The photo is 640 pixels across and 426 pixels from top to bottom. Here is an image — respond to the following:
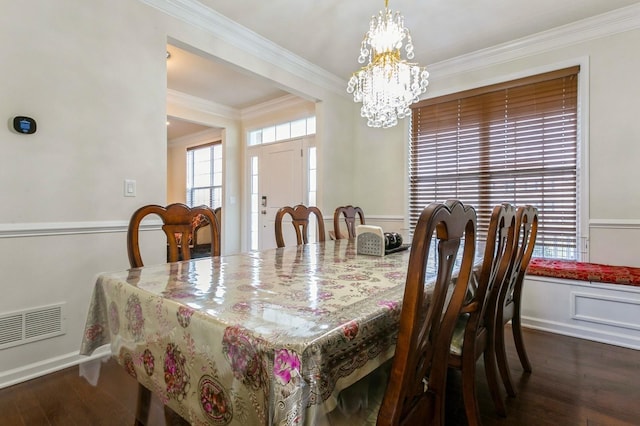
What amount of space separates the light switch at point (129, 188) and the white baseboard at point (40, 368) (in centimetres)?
107

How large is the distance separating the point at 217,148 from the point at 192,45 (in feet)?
11.2

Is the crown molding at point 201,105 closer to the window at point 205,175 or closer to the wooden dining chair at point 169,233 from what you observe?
the window at point 205,175

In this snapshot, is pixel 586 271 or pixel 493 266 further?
pixel 586 271

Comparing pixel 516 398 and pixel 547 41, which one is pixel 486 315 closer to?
pixel 516 398

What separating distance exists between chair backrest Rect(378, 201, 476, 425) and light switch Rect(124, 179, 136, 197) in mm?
2251

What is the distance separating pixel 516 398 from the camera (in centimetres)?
170

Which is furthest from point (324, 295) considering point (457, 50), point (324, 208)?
point (457, 50)

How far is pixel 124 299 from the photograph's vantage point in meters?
1.04

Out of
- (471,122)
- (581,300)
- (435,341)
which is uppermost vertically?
(471,122)

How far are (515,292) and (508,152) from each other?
1.91 m

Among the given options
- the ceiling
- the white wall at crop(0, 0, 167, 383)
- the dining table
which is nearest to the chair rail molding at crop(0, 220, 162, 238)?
the white wall at crop(0, 0, 167, 383)

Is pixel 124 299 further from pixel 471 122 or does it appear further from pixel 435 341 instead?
pixel 471 122

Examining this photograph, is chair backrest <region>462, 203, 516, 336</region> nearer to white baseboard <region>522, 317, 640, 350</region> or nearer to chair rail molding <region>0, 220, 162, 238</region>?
white baseboard <region>522, 317, 640, 350</region>

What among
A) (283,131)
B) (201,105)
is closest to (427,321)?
(283,131)
